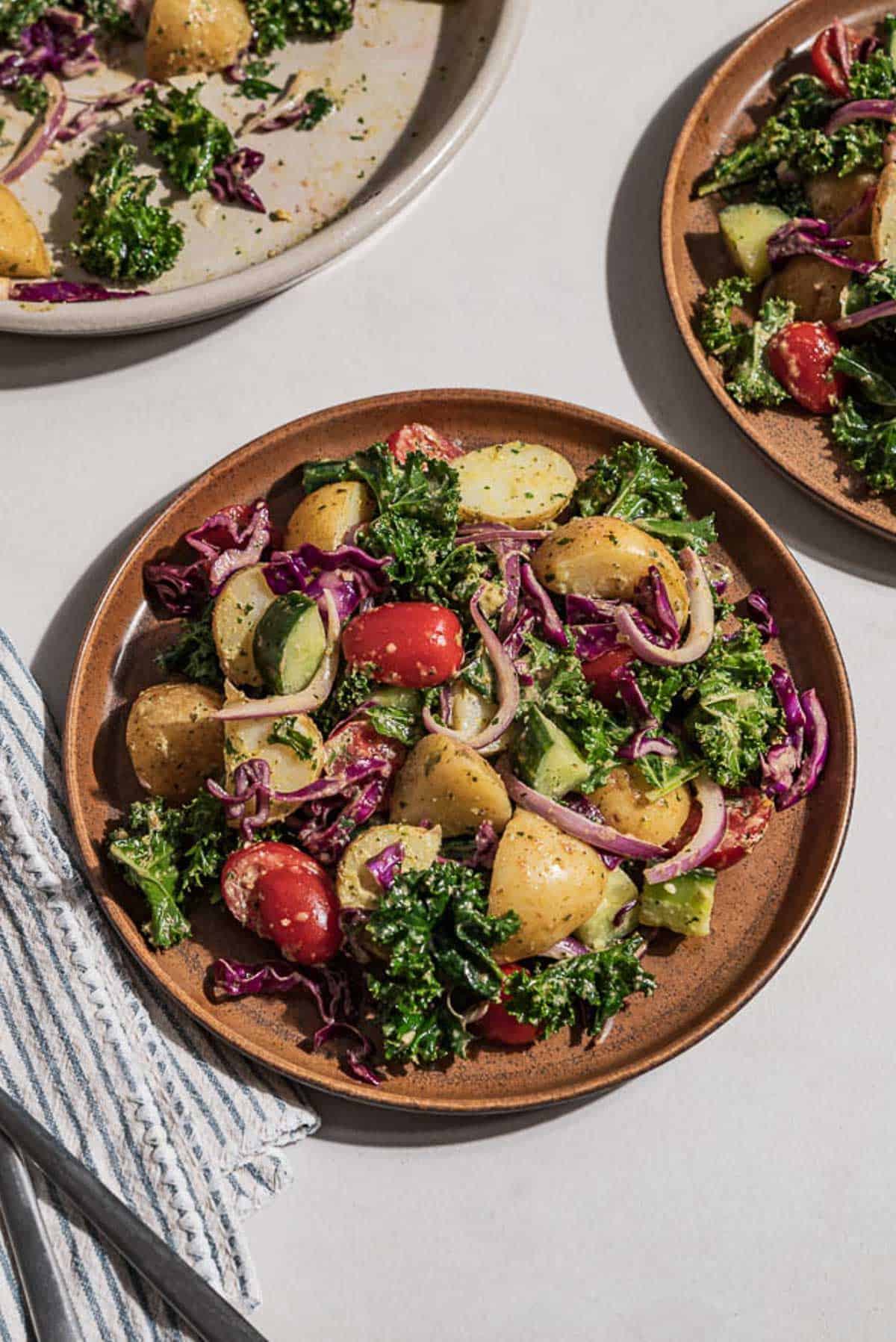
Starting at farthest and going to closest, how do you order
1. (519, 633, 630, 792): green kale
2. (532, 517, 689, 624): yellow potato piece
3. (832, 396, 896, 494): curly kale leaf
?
1. (832, 396, 896, 494): curly kale leaf
2. (532, 517, 689, 624): yellow potato piece
3. (519, 633, 630, 792): green kale

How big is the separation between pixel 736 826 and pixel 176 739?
46.0 inches

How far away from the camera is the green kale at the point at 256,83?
333 centimetres

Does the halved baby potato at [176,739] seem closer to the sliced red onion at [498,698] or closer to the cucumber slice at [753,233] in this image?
the sliced red onion at [498,698]

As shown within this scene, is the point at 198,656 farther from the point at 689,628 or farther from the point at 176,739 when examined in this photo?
the point at 689,628

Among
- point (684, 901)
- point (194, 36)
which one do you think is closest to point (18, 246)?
point (194, 36)

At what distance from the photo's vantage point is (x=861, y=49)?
321 cm

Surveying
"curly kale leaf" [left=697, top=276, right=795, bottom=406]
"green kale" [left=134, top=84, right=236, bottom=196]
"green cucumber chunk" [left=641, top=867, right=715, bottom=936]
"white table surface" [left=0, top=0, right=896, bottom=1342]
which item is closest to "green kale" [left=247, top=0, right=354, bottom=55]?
"green kale" [left=134, top=84, right=236, bottom=196]

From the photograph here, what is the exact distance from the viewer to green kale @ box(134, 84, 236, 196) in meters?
3.15

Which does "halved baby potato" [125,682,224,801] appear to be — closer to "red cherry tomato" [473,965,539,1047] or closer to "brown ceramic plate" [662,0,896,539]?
"red cherry tomato" [473,965,539,1047]

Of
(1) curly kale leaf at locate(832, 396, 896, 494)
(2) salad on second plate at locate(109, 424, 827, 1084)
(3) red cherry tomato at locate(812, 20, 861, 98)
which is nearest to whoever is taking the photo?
(2) salad on second plate at locate(109, 424, 827, 1084)

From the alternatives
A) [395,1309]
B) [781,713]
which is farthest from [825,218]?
[395,1309]

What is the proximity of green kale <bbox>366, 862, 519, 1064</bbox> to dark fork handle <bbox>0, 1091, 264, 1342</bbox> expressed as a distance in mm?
537

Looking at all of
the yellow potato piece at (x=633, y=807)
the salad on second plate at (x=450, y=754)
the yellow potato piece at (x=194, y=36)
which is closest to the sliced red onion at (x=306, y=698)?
the salad on second plate at (x=450, y=754)

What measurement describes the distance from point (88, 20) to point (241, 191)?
81 centimetres
